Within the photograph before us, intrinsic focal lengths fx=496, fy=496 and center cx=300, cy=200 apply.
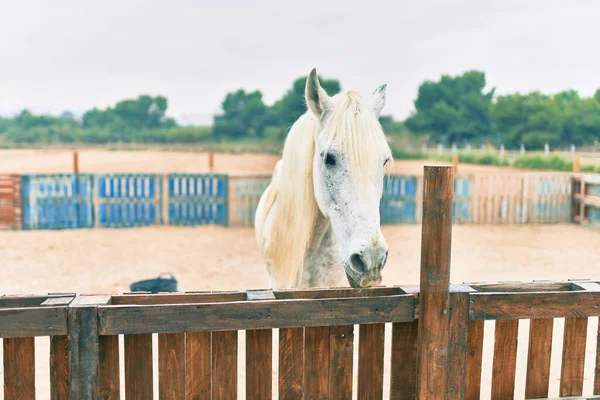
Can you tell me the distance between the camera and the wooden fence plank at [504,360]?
6.82 feet

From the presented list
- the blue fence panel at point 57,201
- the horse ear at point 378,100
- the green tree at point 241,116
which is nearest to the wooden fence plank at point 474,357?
the horse ear at point 378,100

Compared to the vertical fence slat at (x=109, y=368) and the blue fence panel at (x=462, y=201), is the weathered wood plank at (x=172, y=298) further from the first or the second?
the blue fence panel at (x=462, y=201)

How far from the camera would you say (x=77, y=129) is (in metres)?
49.2

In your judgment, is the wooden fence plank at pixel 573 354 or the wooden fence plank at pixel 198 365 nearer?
the wooden fence plank at pixel 198 365

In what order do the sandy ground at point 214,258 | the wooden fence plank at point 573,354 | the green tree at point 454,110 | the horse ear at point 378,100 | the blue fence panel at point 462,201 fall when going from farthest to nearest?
1. the green tree at point 454,110
2. the blue fence panel at point 462,201
3. the sandy ground at point 214,258
4. the horse ear at point 378,100
5. the wooden fence plank at point 573,354

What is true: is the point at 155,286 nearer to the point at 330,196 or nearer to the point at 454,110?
the point at 330,196

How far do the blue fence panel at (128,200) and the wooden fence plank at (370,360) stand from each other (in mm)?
10866

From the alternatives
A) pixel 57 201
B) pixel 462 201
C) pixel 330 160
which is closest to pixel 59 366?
pixel 330 160

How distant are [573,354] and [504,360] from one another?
32 centimetres

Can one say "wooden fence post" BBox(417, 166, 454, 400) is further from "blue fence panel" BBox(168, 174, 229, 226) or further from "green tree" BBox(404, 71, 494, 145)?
"green tree" BBox(404, 71, 494, 145)

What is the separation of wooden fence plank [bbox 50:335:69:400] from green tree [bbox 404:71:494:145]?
48.8 metres

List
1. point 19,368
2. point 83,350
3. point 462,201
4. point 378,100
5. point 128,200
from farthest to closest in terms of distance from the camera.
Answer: point 462,201 → point 128,200 → point 378,100 → point 19,368 → point 83,350

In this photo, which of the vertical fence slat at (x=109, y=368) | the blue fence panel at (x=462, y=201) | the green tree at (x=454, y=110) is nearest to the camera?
the vertical fence slat at (x=109, y=368)

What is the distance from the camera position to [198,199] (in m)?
12.4
